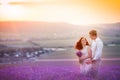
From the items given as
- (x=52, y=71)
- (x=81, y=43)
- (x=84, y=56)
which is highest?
(x=81, y=43)

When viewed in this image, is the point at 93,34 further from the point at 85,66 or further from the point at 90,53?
the point at 85,66

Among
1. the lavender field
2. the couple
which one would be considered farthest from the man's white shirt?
the lavender field

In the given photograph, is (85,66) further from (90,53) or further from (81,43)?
(81,43)

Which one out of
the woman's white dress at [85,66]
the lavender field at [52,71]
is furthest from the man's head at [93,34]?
the lavender field at [52,71]

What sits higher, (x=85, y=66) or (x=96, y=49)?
(x=96, y=49)

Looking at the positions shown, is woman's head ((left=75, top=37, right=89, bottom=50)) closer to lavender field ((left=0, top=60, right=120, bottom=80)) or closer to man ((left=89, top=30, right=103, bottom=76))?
man ((left=89, top=30, right=103, bottom=76))

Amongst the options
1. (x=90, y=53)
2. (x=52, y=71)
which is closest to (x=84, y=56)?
(x=90, y=53)

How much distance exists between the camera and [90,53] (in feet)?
15.0

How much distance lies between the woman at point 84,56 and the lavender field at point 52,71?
0.06m

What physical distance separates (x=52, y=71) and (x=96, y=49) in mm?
573

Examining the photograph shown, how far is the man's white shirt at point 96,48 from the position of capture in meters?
4.56

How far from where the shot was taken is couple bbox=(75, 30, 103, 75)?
457cm

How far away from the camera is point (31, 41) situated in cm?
477

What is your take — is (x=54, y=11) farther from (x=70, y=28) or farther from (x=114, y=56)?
(x=114, y=56)
